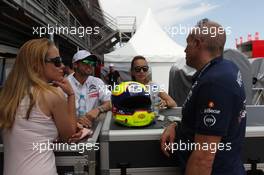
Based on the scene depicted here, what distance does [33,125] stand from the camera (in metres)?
1.72

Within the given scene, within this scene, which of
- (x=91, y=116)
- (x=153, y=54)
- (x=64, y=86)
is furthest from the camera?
(x=153, y=54)

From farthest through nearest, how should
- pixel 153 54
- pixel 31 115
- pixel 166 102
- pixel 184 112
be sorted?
pixel 153 54 < pixel 166 102 < pixel 184 112 < pixel 31 115

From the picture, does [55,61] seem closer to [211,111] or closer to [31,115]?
[31,115]

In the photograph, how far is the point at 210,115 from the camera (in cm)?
157

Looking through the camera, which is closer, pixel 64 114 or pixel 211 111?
pixel 211 111

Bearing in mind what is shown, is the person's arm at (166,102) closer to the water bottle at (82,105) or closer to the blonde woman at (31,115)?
the water bottle at (82,105)

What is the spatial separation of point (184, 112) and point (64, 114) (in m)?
0.71

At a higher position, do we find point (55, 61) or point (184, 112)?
point (55, 61)

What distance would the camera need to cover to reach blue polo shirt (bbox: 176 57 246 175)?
157 centimetres

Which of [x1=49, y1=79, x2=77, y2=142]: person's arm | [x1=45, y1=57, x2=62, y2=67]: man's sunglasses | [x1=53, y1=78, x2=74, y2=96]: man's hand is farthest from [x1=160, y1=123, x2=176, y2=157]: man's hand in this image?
[x1=45, y1=57, x2=62, y2=67]: man's sunglasses

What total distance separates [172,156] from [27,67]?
1050 mm

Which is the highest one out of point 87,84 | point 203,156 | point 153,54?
point 153,54

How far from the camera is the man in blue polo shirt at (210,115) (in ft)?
5.17

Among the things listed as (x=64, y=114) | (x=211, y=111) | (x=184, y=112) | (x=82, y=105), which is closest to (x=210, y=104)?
(x=211, y=111)
